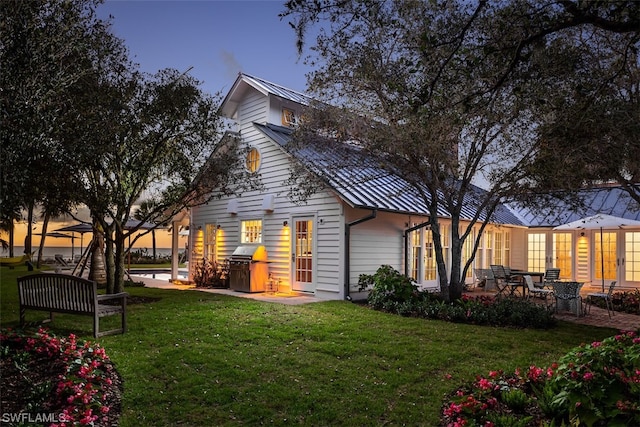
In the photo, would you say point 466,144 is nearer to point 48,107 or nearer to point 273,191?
point 273,191

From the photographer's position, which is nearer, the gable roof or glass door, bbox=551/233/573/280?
the gable roof

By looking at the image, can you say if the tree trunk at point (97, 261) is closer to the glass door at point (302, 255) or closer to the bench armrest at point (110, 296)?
the glass door at point (302, 255)

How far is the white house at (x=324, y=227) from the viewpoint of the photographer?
13133 millimetres

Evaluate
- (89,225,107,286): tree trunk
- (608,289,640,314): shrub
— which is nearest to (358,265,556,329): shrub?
(608,289,640,314): shrub

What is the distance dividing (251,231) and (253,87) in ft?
16.5

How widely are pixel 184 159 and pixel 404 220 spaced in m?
6.99

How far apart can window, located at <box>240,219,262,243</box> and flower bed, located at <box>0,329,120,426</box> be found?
32.2ft

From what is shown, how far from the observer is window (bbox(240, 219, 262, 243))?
1596 cm

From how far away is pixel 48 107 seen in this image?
630 centimetres

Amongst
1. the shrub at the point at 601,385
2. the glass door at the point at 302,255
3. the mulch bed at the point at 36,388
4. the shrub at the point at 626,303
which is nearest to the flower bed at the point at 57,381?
the mulch bed at the point at 36,388

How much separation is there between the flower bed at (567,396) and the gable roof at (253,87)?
12.1 meters

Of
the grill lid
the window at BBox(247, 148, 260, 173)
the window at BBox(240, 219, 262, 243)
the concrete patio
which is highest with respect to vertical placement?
the window at BBox(247, 148, 260, 173)

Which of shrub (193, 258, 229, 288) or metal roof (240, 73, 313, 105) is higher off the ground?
metal roof (240, 73, 313, 105)

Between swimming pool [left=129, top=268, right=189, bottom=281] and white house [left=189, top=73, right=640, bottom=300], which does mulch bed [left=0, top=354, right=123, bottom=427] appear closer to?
white house [left=189, top=73, right=640, bottom=300]
